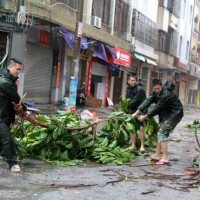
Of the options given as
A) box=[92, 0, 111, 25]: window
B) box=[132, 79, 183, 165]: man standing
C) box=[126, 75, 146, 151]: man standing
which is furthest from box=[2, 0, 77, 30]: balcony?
box=[132, 79, 183, 165]: man standing

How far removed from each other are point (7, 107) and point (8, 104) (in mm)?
47

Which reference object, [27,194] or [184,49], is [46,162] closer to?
[27,194]

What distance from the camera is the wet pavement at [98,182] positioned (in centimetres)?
582

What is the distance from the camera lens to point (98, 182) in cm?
664

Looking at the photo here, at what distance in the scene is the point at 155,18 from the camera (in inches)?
1401

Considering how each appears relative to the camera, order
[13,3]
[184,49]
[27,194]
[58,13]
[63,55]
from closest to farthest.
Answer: [27,194], [13,3], [58,13], [63,55], [184,49]

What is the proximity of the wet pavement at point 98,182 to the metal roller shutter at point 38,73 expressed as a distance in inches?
484

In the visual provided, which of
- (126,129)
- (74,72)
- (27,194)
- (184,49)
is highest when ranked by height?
(184,49)

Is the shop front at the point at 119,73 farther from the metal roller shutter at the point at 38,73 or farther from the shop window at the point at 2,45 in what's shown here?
the shop window at the point at 2,45

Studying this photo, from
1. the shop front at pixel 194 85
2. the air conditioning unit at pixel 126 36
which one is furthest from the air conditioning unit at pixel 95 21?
the shop front at pixel 194 85

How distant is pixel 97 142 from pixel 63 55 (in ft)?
46.4

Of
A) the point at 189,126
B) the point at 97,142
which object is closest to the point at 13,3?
the point at 189,126

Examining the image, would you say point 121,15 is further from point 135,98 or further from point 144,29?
point 135,98

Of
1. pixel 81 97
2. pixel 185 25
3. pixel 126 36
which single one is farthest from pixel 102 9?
pixel 185 25
